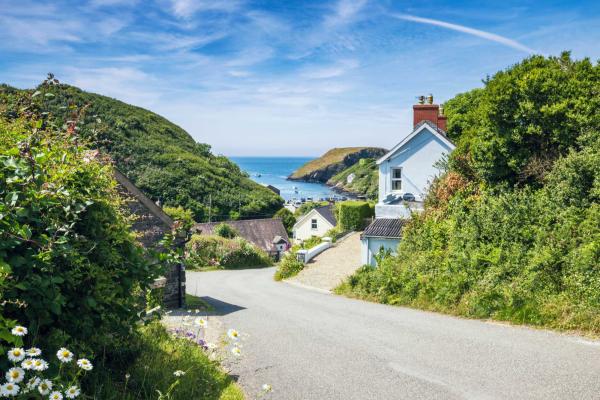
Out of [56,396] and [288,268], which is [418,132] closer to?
[288,268]

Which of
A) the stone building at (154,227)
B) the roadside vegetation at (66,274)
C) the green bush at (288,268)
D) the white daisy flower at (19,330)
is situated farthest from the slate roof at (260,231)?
the white daisy flower at (19,330)

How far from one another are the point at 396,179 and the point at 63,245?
2436 centimetres

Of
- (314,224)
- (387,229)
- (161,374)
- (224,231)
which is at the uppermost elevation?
(387,229)

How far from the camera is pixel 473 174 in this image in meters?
18.6

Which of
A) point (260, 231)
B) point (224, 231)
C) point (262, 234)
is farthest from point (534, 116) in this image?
point (260, 231)

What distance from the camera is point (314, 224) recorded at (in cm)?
6353

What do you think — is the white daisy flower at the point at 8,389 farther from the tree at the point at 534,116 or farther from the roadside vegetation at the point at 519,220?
the tree at the point at 534,116

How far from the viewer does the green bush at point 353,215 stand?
39.2 meters

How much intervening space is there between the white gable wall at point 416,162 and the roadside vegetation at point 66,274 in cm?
2169

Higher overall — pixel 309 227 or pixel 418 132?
pixel 418 132

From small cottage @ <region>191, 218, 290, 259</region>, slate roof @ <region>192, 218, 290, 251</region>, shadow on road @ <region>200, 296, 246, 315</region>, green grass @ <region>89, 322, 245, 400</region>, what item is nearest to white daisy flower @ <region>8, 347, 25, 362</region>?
green grass @ <region>89, 322, 245, 400</region>

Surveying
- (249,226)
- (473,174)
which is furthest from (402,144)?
(249,226)

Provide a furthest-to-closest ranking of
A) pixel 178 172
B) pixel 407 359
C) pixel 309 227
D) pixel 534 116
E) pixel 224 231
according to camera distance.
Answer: pixel 178 172
pixel 309 227
pixel 224 231
pixel 534 116
pixel 407 359

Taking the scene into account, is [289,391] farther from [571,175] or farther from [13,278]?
[571,175]
